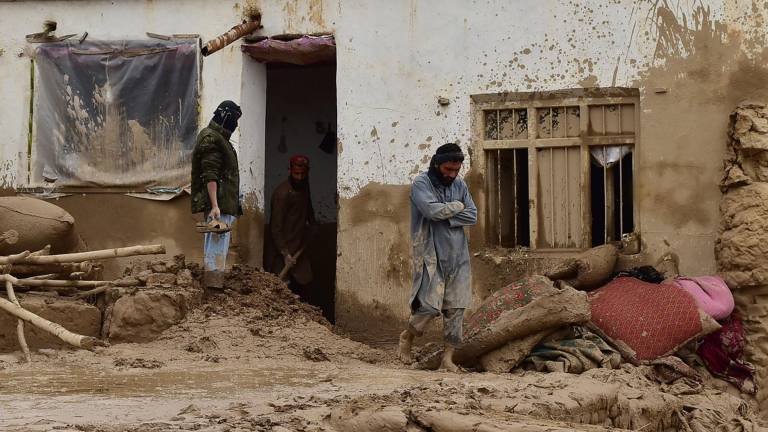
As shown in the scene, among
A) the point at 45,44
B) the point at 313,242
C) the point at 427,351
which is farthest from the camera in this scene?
the point at 313,242

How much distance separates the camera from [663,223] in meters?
10.0

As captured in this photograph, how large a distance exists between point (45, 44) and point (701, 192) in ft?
20.2

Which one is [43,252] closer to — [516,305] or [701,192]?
[516,305]

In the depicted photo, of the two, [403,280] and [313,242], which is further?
[313,242]

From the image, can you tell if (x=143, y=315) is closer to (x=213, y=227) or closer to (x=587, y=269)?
(x=213, y=227)

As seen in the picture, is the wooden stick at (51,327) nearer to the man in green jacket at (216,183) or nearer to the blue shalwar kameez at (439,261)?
the man in green jacket at (216,183)

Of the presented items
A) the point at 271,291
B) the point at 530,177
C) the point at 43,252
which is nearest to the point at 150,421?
the point at 43,252

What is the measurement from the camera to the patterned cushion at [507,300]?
350 inches

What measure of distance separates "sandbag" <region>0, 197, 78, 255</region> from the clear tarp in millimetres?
1599

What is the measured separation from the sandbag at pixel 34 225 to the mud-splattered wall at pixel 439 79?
1.89m

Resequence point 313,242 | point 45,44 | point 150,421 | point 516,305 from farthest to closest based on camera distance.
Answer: point 313,242, point 45,44, point 516,305, point 150,421

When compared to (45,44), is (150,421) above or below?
below

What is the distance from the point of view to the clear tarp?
1112 cm

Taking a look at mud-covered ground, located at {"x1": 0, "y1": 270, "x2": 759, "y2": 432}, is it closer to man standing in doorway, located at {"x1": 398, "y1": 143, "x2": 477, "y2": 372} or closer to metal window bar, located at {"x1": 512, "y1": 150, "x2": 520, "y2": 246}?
man standing in doorway, located at {"x1": 398, "y1": 143, "x2": 477, "y2": 372}
